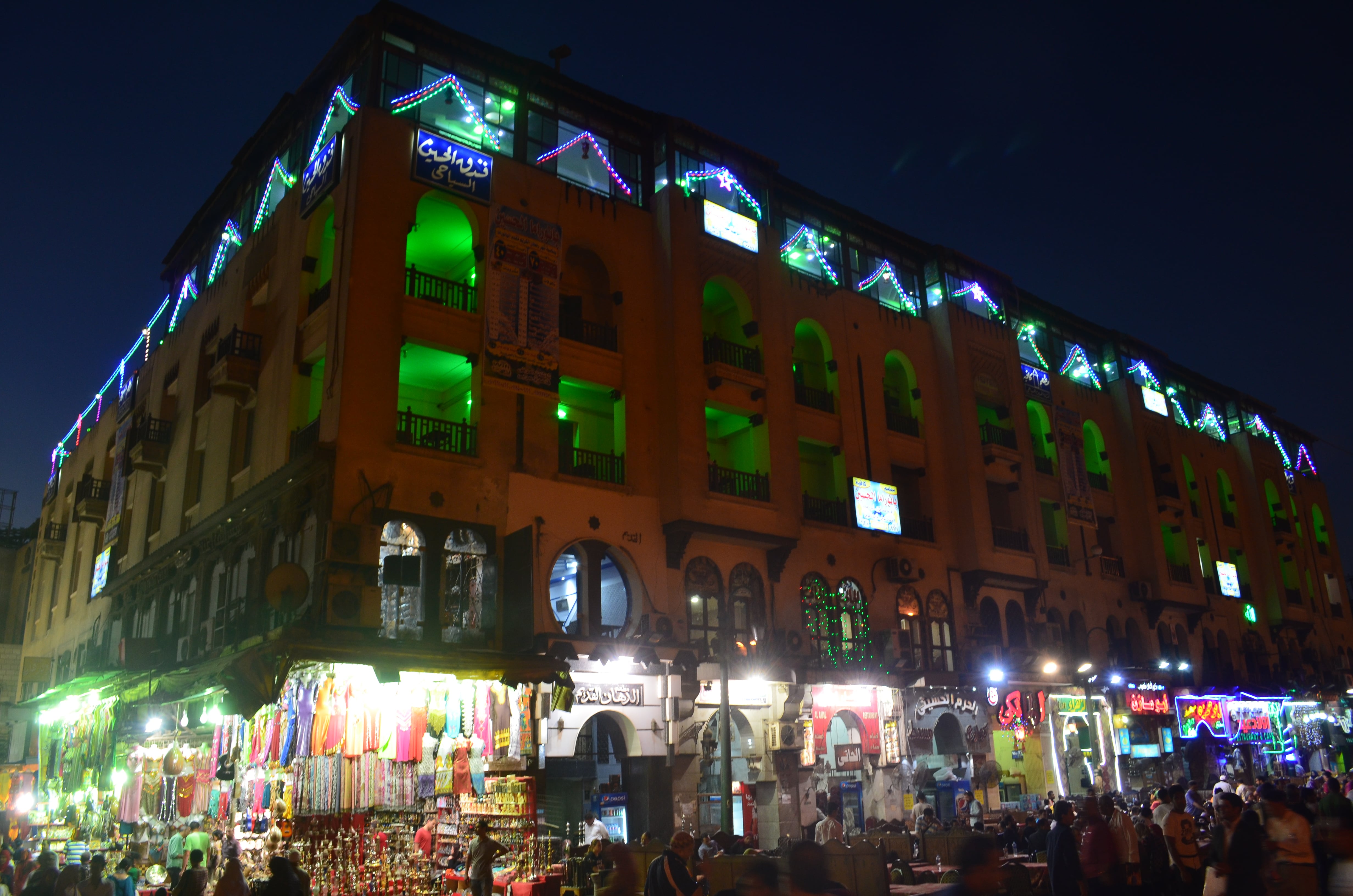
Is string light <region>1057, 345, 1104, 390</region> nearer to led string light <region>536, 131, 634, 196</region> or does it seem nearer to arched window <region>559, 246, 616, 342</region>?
led string light <region>536, 131, 634, 196</region>

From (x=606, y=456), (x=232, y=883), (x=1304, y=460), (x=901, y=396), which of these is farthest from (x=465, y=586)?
(x=1304, y=460)

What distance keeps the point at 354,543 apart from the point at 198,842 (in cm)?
643

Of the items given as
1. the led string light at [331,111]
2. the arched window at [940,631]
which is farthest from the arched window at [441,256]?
the arched window at [940,631]

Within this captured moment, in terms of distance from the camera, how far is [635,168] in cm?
2519

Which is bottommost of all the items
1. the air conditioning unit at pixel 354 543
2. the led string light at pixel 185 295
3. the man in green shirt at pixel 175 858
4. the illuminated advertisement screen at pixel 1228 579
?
the man in green shirt at pixel 175 858

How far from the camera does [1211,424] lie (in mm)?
44656

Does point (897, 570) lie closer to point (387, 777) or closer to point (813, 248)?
point (813, 248)

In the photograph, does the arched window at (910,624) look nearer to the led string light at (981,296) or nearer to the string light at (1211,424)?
the led string light at (981,296)

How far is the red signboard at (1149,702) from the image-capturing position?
32.2 m

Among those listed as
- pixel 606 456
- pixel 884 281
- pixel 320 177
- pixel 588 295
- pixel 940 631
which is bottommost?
pixel 940 631

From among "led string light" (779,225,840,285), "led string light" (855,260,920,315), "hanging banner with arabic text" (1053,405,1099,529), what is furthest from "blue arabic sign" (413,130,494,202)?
"hanging banner with arabic text" (1053,405,1099,529)

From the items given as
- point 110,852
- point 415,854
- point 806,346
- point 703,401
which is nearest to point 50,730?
point 110,852

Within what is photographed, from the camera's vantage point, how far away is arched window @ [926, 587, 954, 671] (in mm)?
27156

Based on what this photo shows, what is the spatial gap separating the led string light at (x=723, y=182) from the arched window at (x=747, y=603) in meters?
9.87
